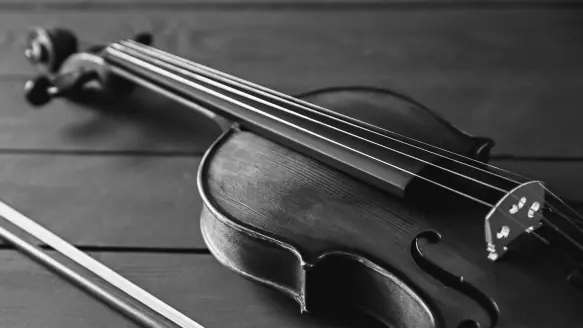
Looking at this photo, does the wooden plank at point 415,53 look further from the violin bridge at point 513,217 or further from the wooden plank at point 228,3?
the violin bridge at point 513,217

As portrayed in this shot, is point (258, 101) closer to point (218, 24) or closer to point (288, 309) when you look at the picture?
point (288, 309)

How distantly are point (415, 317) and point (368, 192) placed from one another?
0.44ft

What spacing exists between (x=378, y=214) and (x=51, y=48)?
22.9 inches

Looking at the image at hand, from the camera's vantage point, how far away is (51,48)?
884mm

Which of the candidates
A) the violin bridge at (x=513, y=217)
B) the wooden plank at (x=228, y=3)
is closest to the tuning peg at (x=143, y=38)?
the wooden plank at (x=228, y=3)

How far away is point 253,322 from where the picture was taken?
0.61 meters

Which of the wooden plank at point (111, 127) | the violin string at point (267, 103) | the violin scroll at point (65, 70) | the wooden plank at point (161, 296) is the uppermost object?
the violin string at point (267, 103)

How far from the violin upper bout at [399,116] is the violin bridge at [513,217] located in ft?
0.39

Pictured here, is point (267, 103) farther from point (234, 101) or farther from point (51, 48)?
point (51, 48)

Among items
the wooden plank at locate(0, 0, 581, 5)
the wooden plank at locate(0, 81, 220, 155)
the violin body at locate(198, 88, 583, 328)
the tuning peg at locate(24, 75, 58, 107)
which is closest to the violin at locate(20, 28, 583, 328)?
the violin body at locate(198, 88, 583, 328)

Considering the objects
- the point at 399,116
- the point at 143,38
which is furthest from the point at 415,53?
the point at 143,38

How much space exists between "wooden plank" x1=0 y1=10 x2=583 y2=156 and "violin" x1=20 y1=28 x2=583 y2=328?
21 cm

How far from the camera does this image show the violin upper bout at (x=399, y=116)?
65 centimetres

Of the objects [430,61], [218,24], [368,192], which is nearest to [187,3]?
[218,24]
